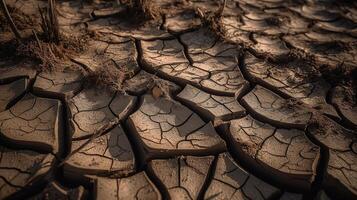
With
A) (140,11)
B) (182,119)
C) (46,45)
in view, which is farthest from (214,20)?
(46,45)

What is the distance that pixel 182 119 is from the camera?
2070mm

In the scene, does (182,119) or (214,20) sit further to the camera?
(214,20)

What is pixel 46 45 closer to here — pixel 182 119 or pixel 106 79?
pixel 106 79

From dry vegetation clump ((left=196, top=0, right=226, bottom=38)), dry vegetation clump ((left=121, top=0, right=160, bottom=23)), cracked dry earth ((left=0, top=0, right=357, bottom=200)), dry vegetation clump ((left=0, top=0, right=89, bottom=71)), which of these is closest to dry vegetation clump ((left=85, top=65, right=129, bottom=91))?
cracked dry earth ((left=0, top=0, right=357, bottom=200))

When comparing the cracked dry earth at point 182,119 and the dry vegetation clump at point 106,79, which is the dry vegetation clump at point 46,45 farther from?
the dry vegetation clump at point 106,79

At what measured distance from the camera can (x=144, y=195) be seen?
5.33ft

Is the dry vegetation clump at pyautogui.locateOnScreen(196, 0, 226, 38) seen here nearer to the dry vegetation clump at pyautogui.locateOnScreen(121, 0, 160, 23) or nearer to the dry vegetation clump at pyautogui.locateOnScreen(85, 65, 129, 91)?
the dry vegetation clump at pyautogui.locateOnScreen(121, 0, 160, 23)

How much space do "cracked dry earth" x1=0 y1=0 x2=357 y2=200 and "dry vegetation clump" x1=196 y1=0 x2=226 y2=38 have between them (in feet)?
0.20

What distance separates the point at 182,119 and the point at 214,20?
1.41 meters

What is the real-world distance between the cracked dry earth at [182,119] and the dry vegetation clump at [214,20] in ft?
0.20

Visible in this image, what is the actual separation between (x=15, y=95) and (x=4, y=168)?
0.64m

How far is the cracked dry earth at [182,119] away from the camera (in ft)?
5.54

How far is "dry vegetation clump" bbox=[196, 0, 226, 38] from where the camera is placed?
2900mm

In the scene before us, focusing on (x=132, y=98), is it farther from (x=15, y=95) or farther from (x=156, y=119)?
(x=15, y=95)
